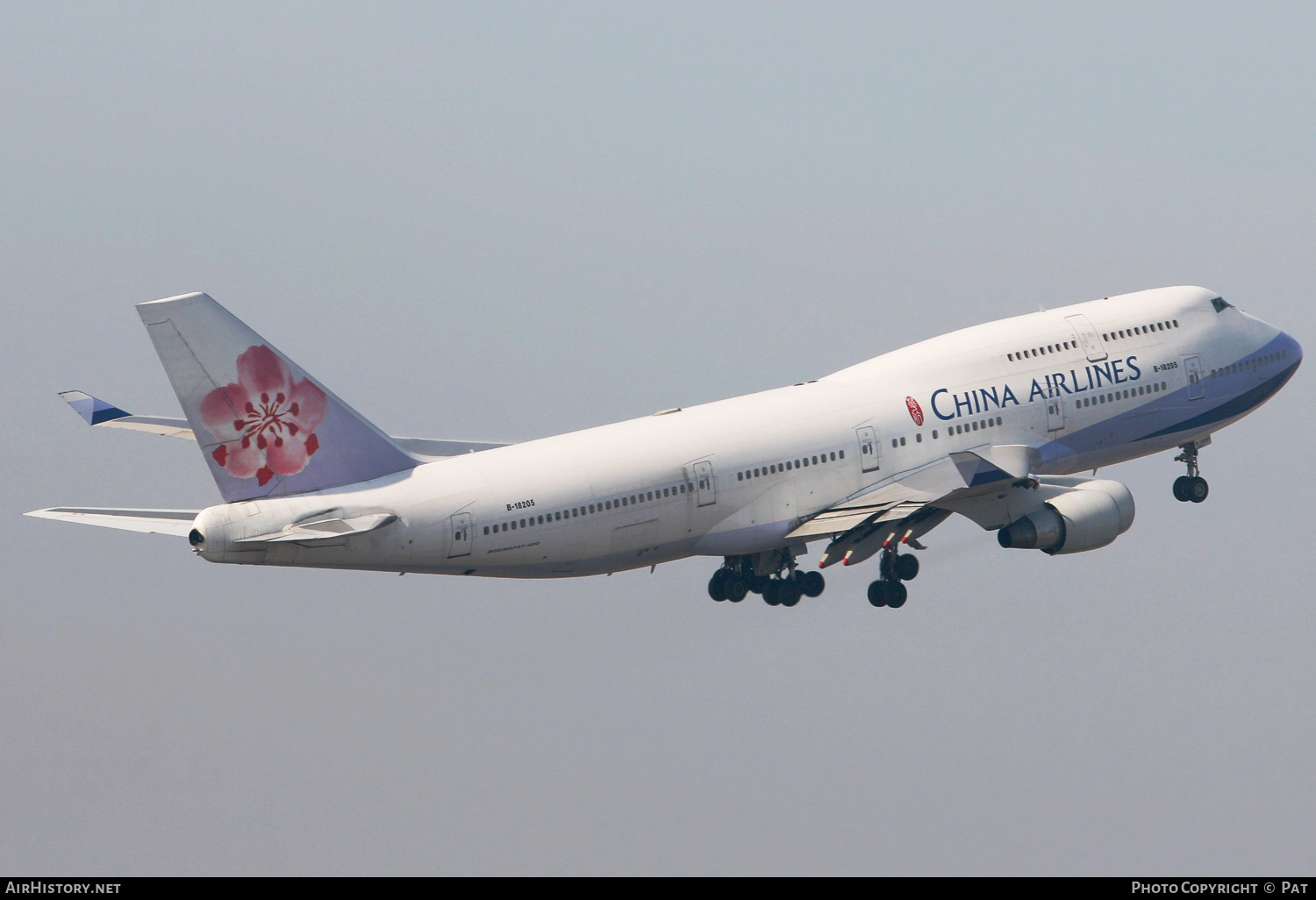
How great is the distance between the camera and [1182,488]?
5978cm

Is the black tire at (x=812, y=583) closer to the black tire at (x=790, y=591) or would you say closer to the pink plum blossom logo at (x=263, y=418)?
the black tire at (x=790, y=591)

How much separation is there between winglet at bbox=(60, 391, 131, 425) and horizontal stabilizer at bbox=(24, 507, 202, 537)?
4.48 meters

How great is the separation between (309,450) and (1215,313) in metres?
27.3

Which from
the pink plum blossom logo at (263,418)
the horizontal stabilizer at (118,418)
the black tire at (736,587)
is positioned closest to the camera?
the pink plum blossom logo at (263,418)

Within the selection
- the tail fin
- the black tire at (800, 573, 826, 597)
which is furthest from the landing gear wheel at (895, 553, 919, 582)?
the tail fin

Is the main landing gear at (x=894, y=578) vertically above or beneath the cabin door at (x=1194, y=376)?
beneath

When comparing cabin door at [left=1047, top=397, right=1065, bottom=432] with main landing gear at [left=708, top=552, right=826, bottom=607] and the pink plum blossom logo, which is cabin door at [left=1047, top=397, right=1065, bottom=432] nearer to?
main landing gear at [left=708, top=552, right=826, bottom=607]

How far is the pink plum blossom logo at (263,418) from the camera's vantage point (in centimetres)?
4578

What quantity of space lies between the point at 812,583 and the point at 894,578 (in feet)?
8.77

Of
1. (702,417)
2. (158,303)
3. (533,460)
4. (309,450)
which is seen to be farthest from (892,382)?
(158,303)

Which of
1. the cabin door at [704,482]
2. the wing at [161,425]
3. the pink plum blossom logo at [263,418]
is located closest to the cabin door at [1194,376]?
the cabin door at [704,482]

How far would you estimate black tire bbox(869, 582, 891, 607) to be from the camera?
2110 inches

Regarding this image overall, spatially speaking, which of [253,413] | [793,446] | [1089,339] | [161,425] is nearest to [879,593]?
[793,446]

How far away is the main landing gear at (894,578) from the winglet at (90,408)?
66.5 feet
